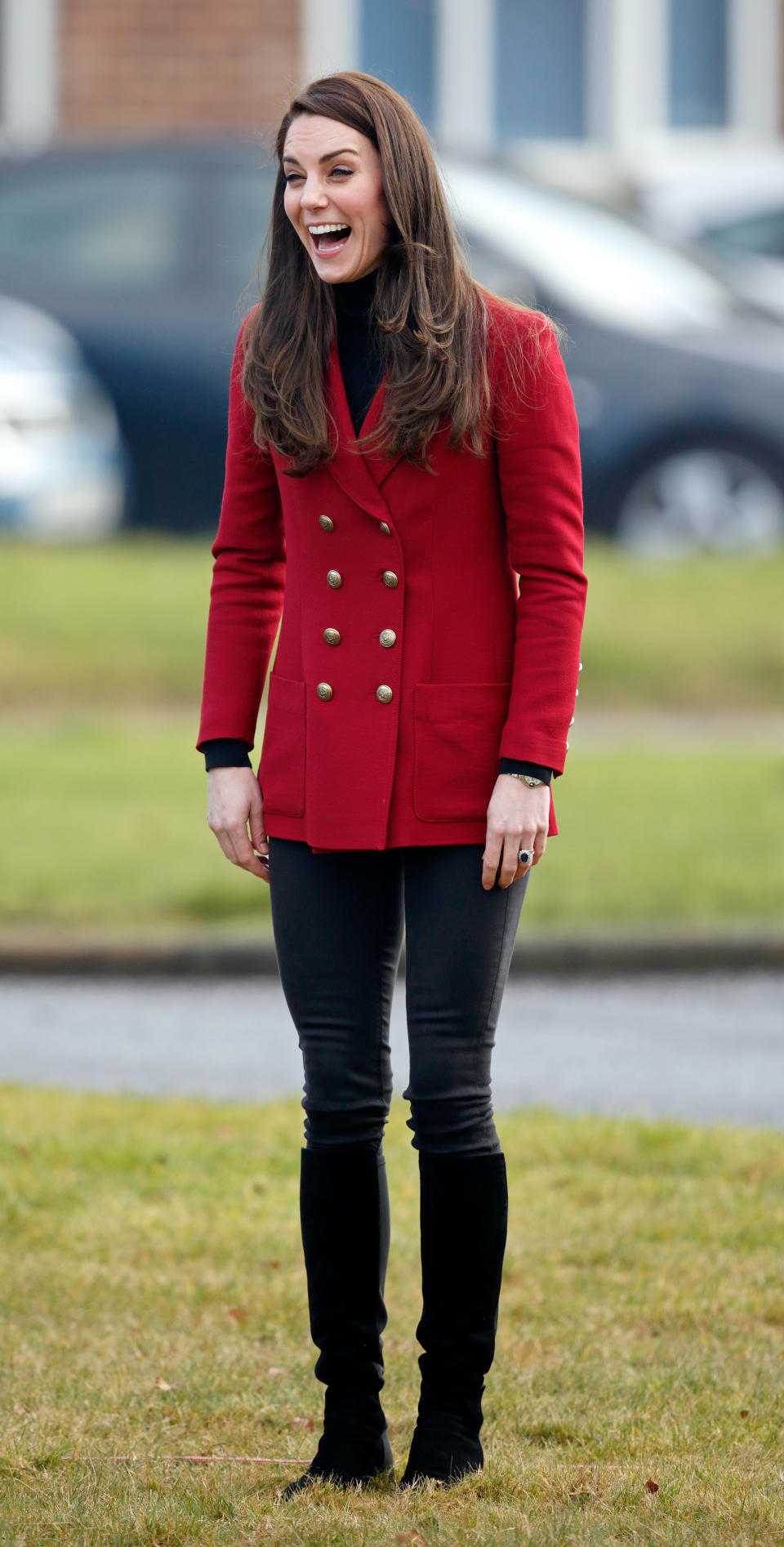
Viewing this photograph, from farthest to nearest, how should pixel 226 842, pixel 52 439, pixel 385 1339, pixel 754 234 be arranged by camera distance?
pixel 754 234 < pixel 52 439 < pixel 385 1339 < pixel 226 842

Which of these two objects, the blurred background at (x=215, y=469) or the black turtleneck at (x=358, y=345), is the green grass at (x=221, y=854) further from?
the black turtleneck at (x=358, y=345)

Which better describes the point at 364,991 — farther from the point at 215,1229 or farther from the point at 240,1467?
the point at 215,1229

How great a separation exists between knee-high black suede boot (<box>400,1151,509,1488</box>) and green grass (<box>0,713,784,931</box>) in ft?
14.4

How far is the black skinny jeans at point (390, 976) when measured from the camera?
3.00m

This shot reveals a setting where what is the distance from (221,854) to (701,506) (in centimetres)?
444

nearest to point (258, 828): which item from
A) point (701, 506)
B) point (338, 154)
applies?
point (338, 154)

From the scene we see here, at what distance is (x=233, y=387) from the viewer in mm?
3201

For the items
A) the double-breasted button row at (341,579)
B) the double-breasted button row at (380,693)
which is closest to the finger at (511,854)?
the double-breasted button row at (380,693)

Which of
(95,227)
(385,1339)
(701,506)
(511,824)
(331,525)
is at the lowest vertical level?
Answer: (385,1339)

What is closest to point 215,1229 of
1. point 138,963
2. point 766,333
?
point 138,963

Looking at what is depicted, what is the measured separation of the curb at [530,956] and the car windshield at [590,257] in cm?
512

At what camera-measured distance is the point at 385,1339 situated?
3.90m

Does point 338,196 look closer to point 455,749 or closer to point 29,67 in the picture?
point 455,749

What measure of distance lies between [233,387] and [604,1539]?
5.63 feet
